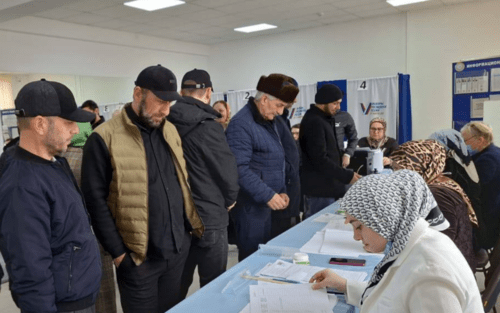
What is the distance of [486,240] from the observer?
2764mm

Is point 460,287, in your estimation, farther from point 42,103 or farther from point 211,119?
point 211,119

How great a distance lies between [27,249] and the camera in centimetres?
128

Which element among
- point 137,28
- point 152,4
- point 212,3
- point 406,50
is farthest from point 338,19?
point 137,28

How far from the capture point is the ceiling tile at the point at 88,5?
541cm

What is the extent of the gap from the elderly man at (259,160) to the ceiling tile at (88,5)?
3.89 m

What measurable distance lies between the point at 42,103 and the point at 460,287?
1.34 metres

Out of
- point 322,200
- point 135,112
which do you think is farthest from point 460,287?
point 322,200

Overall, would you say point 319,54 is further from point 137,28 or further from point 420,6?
point 137,28

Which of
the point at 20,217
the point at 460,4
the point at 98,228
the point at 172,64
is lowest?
the point at 98,228

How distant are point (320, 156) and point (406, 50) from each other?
16.0 feet

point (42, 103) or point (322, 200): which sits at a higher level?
point (42, 103)

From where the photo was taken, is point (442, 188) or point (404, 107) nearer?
point (442, 188)

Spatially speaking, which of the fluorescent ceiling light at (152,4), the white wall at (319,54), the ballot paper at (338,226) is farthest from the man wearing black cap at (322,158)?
the white wall at (319,54)

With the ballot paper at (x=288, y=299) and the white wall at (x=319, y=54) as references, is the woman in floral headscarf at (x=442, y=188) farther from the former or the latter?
the white wall at (x=319, y=54)
